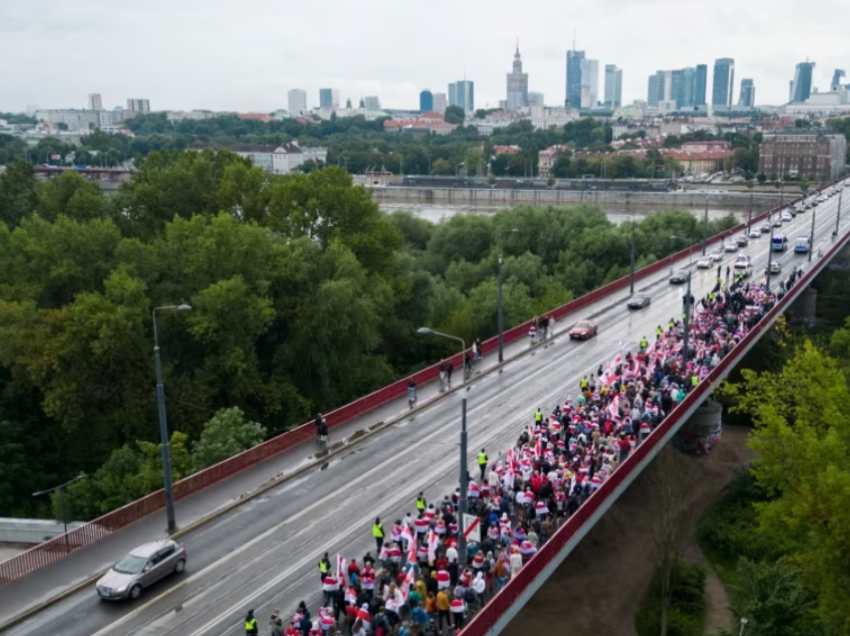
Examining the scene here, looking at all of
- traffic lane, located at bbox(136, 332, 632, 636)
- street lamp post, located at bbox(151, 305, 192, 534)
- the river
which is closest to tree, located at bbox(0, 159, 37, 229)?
street lamp post, located at bbox(151, 305, 192, 534)

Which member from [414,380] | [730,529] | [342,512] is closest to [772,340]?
[730,529]

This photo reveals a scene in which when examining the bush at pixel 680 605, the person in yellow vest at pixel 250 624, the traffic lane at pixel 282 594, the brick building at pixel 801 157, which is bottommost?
the bush at pixel 680 605

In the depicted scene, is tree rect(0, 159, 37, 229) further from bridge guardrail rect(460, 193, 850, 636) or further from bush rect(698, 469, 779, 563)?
bush rect(698, 469, 779, 563)

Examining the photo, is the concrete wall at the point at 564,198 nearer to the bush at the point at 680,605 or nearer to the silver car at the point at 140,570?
the bush at the point at 680,605

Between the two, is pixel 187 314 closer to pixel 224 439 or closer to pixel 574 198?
pixel 224 439

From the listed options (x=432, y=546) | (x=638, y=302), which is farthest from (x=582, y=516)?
(x=638, y=302)

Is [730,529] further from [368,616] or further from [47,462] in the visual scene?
[47,462]

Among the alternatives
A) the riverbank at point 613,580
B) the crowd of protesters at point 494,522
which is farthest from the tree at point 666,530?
the crowd of protesters at point 494,522
